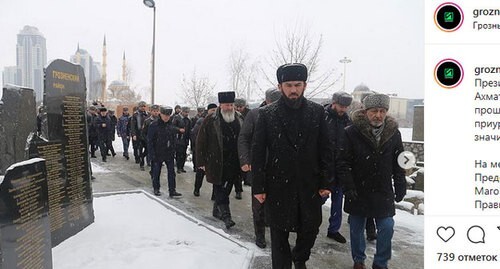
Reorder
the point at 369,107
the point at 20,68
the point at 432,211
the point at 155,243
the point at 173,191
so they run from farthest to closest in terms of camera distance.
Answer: the point at 20,68 < the point at 173,191 < the point at 155,243 < the point at 369,107 < the point at 432,211

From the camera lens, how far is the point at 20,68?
7806cm

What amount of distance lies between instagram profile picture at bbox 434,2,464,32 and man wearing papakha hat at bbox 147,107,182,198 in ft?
19.4

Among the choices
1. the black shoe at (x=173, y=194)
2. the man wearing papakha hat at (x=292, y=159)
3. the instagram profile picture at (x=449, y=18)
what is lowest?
the black shoe at (x=173, y=194)

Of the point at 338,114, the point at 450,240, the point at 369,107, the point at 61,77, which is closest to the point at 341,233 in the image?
the point at 338,114

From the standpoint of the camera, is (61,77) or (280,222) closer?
(280,222)

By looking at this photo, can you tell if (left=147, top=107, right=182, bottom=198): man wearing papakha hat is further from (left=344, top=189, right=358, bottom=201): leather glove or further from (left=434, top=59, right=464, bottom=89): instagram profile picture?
(left=434, top=59, right=464, bottom=89): instagram profile picture

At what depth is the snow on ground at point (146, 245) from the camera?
154 inches

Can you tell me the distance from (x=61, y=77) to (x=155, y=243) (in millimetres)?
2263

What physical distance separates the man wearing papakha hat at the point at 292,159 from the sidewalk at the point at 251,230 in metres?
1.01

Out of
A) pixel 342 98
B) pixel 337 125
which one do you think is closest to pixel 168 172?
pixel 337 125

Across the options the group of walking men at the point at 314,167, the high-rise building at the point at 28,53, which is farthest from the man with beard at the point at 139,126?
the high-rise building at the point at 28,53

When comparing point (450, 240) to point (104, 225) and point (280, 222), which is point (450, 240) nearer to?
point (280, 222)

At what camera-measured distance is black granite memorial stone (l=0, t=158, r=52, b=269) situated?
101 inches

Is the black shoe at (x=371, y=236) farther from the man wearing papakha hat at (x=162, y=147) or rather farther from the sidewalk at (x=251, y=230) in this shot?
the man wearing papakha hat at (x=162, y=147)
